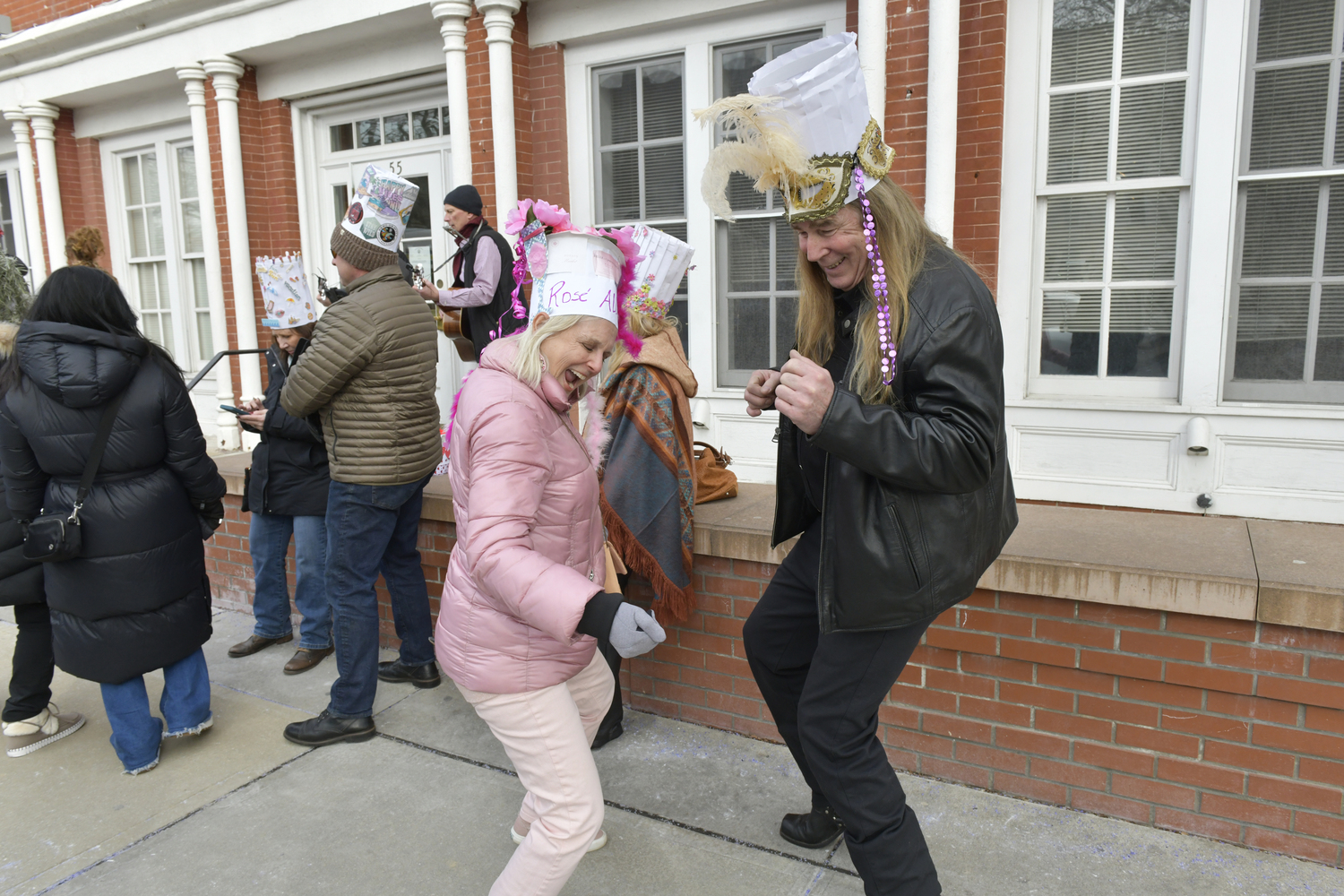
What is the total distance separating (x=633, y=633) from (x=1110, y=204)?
14.3 feet

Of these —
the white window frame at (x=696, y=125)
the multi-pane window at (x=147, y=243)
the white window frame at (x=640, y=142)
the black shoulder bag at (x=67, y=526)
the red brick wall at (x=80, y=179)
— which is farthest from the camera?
the red brick wall at (x=80, y=179)

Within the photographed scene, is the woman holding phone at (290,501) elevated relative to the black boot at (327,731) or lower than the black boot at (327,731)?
elevated

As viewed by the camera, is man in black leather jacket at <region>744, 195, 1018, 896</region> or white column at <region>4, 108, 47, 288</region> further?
white column at <region>4, 108, 47, 288</region>

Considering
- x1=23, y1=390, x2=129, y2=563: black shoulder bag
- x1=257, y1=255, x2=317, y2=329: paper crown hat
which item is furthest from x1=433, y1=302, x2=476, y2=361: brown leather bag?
x1=23, y1=390, x2=129, y2=563: black shoulder bag

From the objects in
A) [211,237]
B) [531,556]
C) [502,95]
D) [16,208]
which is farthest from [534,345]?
[16,208]

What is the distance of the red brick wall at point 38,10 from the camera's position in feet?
27.3

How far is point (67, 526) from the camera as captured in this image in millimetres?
3107

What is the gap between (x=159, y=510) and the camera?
3.29 metres

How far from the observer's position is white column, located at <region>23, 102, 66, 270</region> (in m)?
8.89

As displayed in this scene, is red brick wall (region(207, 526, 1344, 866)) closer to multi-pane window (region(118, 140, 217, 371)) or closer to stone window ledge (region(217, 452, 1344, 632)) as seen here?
stone window ledge (region(217, 452, 1344, 632))

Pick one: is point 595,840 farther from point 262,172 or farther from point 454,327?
point 262,172

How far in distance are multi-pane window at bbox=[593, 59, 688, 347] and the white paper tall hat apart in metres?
4.10

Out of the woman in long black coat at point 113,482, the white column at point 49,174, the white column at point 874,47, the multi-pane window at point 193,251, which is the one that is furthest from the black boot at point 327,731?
the white column at point 49,174

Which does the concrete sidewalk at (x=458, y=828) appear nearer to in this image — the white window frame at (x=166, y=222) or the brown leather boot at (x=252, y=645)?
the brown leather boot at (x=252, y=645)
